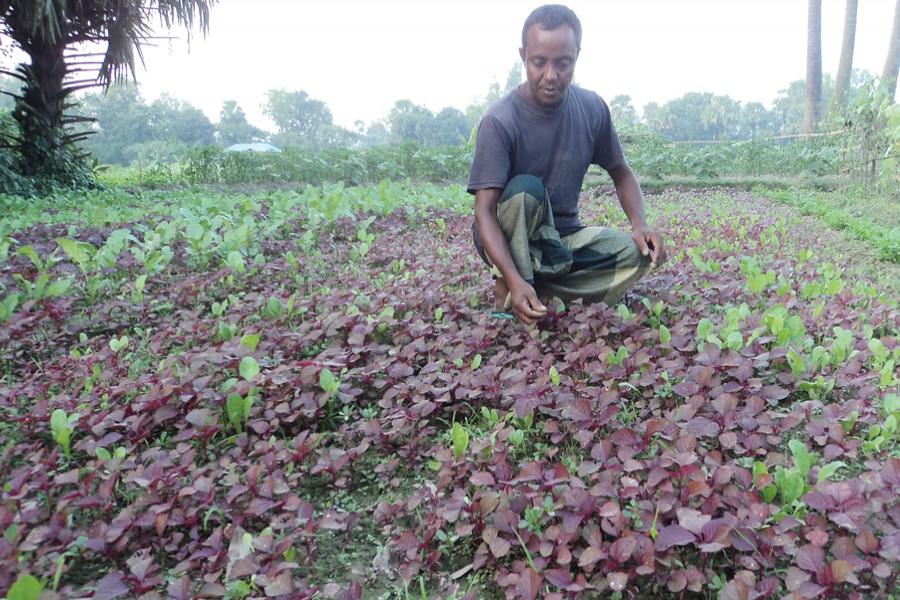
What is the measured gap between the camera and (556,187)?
2887mm

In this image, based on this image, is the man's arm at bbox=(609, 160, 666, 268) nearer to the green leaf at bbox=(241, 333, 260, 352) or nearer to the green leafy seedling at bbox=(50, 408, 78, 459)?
the green leaf at bbox=(241, 333, 260, 352)

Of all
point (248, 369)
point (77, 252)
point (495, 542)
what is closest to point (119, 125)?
point (77, 252)

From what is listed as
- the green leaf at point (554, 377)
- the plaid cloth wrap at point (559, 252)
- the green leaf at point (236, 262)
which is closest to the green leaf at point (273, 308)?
the green leaf at point (236, 262)

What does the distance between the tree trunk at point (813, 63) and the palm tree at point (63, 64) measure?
14613 millimetres

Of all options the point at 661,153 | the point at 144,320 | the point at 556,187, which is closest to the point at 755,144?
the point at 661,153

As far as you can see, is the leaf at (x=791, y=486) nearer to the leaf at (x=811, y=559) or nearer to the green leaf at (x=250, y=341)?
the leaf at (x=811, y=559)

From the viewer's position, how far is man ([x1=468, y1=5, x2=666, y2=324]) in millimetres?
2506

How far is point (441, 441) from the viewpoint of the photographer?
195cm

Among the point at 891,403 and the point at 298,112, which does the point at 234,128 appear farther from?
the point at 891,403

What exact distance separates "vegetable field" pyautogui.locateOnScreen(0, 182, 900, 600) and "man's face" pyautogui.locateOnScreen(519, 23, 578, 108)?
3.13ft

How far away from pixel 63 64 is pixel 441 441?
9.84 m

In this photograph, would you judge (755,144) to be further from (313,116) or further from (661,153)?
(313,116)

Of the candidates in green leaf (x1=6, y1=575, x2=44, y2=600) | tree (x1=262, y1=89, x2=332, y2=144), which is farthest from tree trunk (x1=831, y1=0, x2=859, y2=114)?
tree (x1=262, y1=89, x2=332, y2=144)

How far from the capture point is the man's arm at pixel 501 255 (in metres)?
2.44
